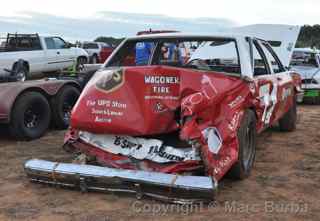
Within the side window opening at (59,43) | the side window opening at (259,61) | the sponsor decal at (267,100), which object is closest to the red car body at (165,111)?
the sponsor decal at (267,100)

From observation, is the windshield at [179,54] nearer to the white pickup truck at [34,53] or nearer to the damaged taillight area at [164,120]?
the damaged taillight area at [164,120]

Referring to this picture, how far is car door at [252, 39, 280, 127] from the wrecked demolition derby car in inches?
13.8

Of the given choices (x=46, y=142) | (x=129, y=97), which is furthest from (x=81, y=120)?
(x=46, y=142)

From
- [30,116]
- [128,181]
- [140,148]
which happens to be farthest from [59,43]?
[128,181]

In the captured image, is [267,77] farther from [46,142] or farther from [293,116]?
[46,142]

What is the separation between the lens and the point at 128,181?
15.6ft

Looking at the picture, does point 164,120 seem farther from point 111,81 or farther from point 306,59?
point 306,59

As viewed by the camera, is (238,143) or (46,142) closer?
(238,143)

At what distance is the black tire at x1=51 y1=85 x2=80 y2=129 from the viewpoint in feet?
27.5

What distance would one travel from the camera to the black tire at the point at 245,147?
211 inches

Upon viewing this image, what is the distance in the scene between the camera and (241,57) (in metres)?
5.76

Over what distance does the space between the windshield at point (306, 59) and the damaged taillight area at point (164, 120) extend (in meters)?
9.93

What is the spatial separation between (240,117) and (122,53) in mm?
1933

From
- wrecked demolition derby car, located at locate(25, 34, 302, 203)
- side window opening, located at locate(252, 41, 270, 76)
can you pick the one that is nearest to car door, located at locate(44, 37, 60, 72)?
side window opening, located at locate(252, 41, 270, 76)
